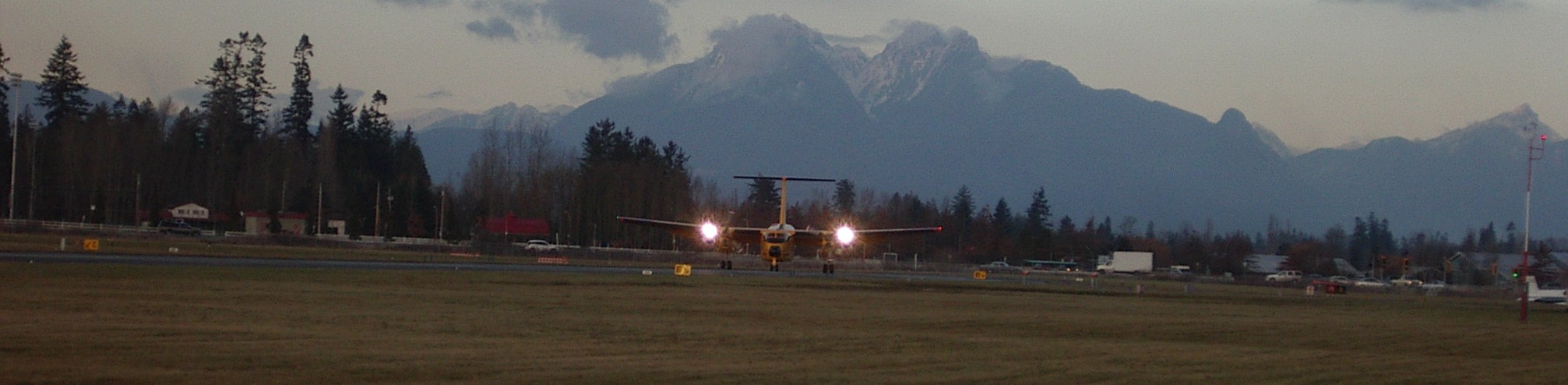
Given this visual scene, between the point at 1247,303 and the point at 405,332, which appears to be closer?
the point at 405,332

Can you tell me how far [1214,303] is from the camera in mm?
49594

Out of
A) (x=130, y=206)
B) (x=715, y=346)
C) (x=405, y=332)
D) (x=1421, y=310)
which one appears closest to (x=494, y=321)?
(x=405, y=332)

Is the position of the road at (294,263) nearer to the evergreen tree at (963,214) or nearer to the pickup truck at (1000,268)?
the pickup truck at (1000,268)

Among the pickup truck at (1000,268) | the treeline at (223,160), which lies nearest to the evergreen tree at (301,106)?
the treeline at (223,160)

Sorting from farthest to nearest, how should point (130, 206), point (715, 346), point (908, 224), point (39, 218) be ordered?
point (908, 224) < point (130, 206) < point (39, 218) < point (715, 346)

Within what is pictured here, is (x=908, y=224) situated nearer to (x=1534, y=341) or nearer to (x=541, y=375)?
(x=1534, y=341)

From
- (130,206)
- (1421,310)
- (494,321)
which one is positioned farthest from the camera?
(130,206)

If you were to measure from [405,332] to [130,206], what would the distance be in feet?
369

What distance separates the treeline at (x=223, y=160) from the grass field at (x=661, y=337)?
265ft

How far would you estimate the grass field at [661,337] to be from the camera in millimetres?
18688

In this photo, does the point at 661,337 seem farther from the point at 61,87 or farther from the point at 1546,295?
the point at 61,87

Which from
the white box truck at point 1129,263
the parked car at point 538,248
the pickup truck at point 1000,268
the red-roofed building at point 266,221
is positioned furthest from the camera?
the white box truck at point 1129,263

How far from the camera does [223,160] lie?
136 metres

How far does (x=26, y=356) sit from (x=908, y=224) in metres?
154
